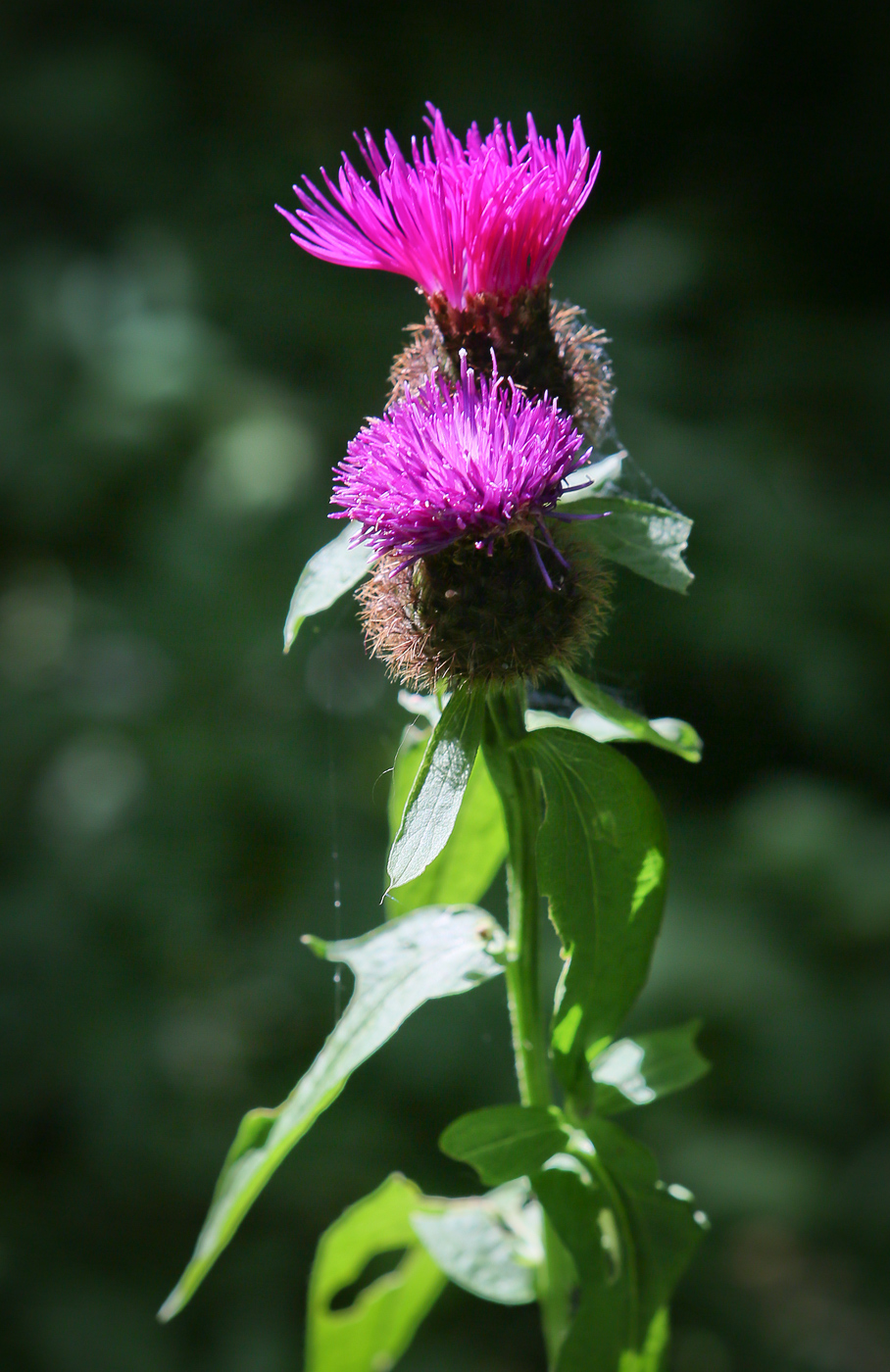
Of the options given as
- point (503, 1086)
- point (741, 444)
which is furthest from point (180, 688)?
point (741, 444)

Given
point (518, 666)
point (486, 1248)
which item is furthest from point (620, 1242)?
point (518, 666)

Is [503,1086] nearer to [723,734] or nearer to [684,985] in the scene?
[684,985]

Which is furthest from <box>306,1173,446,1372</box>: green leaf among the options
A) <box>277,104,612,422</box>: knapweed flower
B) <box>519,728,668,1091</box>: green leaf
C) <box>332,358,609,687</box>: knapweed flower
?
<box>277,104,612,422</box>: knapweed flower

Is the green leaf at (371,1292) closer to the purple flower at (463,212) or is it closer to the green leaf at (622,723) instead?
the green leaf at (622,723)

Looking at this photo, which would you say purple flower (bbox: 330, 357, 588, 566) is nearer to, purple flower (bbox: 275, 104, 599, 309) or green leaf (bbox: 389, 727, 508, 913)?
purple flower (bbox: 275, 104, 599, 309)

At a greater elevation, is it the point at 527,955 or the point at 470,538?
the point at 470,538

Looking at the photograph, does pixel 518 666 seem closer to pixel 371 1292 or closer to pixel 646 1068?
pixel 646 1068

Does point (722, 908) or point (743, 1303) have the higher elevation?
point (722, 908)
